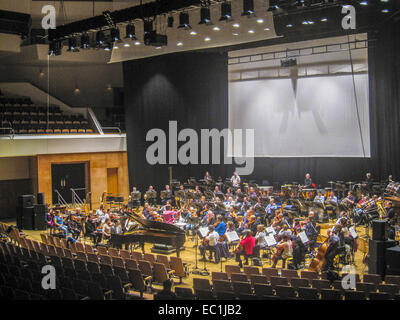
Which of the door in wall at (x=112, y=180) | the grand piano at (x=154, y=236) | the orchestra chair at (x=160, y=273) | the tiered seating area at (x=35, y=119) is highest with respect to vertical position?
the tiered seating area at (x=35, y=119)

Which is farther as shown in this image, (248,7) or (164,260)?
(248,7)

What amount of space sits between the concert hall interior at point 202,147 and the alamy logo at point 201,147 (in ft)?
0.27

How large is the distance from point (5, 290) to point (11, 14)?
47.1 ft

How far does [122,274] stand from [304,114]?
14.4m

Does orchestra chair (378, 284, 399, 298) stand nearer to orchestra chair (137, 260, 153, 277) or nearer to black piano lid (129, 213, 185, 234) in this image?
orchestra chair (137, 260, 153, 277)

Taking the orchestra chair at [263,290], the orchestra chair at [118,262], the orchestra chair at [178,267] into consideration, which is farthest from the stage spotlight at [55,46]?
the orchestra chair at [263,290]

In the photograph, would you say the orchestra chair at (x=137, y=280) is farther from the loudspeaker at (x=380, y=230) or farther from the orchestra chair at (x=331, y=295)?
the loudspeaker at (x=380, y=230)

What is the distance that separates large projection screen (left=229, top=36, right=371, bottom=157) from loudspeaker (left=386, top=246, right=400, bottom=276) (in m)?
9.60

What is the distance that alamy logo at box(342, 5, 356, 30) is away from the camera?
658 inches

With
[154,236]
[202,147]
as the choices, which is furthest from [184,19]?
[202,147]

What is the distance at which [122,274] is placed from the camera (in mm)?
9883

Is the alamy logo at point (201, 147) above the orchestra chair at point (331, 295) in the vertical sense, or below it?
above

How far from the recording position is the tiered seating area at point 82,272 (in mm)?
8359

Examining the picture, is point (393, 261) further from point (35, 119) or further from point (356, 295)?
point (35, 119)
